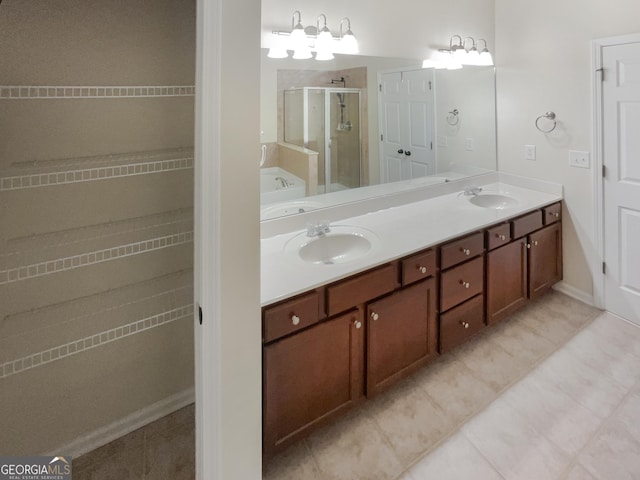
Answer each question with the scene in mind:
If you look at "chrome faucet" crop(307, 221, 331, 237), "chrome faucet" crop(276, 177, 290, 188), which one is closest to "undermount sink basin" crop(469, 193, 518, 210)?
"chrome faucet" crop(307, 221, 331, 237)

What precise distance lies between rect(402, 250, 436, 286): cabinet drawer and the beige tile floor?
0.62 m

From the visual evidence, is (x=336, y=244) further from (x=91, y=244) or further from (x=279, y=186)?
(x=91, y=244)

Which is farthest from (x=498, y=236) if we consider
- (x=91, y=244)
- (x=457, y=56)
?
(x=91, y=244)

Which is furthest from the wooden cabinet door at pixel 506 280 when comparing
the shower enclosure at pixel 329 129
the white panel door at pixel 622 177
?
the shower enclosure at pixel 329 129

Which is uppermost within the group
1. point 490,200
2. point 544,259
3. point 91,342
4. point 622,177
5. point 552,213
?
point 622,177

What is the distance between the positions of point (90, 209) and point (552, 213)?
9.64ft

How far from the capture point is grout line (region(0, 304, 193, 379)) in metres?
1.46

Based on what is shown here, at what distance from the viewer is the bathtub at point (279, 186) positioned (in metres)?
2.05

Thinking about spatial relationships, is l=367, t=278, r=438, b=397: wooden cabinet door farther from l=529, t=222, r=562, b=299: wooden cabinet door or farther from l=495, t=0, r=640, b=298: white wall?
l=495, t=0, r=640, b=298: white wall

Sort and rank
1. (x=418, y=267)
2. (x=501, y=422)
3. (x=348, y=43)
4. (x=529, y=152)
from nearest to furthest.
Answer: (x=501, y=422) → (x=418, y=267) → (x=348, y=43) → (x=529, y=152)

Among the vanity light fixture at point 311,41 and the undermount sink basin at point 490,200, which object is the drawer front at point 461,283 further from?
the vanity light fixture at point 311,41

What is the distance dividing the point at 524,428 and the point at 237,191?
1698 mm

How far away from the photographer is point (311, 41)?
2027 mm

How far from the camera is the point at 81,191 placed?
151 cm
